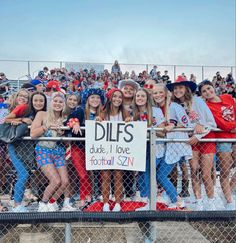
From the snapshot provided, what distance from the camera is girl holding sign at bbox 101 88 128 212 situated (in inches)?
174

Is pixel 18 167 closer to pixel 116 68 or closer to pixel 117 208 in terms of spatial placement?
pixel 117 208

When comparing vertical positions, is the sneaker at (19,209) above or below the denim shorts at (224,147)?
below

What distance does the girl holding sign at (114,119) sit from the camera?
4.42 m

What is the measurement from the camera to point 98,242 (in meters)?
4.59

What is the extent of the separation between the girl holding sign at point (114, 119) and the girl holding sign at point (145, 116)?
205mm

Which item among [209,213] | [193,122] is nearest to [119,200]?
[209,213]

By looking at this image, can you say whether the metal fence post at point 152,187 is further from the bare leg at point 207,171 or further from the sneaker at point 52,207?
the sneaker at point 52,207

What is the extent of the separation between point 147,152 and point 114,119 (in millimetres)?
632

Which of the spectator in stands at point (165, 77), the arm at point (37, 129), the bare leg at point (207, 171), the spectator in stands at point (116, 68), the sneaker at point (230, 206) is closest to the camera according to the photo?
the arm at point (37, 129)

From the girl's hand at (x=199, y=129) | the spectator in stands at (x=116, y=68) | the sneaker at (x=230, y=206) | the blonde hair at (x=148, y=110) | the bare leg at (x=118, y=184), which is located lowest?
the sneaker at (x=230, y=206)

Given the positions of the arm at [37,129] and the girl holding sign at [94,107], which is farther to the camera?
the girl holding sign at [94,107]

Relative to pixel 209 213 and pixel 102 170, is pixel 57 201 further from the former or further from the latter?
pixel 209 213

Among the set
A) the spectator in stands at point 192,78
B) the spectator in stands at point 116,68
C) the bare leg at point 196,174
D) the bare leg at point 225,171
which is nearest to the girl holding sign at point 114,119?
the bare leg at point 196,174

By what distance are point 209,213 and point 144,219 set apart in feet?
2.53
